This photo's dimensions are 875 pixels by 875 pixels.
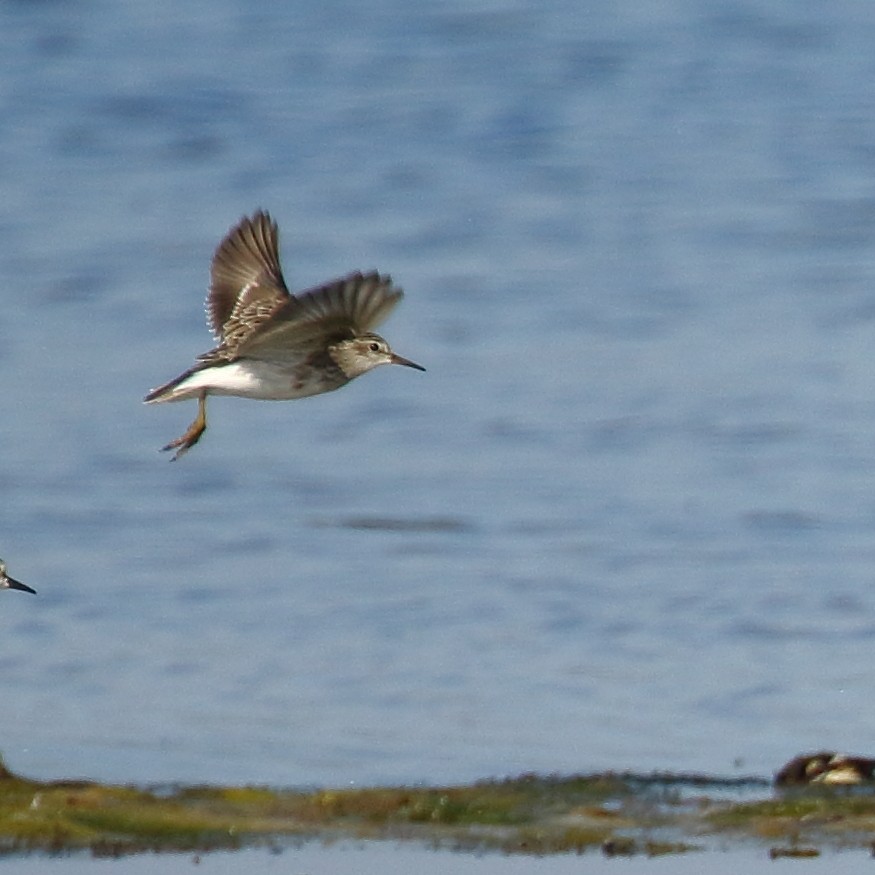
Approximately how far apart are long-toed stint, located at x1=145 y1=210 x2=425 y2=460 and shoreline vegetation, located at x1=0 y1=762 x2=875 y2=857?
4.12 ft

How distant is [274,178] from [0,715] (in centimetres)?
990

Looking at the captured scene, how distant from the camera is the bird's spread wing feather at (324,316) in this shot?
308 inches

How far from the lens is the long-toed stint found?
796 cm

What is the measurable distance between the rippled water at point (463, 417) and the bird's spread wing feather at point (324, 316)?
1381 millimetres

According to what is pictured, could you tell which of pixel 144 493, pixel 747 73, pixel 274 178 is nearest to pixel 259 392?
pixel 144 493

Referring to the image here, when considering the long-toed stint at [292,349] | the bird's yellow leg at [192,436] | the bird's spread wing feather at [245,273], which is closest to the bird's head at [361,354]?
the long-toed stint at [292,349]

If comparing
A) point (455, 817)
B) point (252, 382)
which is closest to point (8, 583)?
point (252, 382)

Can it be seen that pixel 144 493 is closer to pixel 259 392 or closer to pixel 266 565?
pixel 266 565

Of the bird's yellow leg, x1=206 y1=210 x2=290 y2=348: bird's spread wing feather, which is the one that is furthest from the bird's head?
x1=206 y1=210 x2=290 y2=348: bird's spread wing feather

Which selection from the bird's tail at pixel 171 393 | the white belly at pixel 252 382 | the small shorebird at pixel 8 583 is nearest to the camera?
the white belly at pixel 252 382

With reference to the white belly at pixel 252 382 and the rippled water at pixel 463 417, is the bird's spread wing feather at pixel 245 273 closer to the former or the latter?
the white belly at pixel 252 382

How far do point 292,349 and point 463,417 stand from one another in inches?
180

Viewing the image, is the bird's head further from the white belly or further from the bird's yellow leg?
the bird's yellow leg

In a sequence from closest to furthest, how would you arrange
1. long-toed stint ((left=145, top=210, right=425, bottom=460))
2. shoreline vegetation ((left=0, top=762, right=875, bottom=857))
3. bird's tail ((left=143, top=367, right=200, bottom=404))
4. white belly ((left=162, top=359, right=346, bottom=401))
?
shoreline vegetation ((left=0, top=762, right=875, bottom=857)) < long-toed stint ((left=145, top=210, right=425, bottom=460)) < white belly ((left=162, top=359, right=346, bottom=401)) < bird's tail ((left=143, top=367, right=200, bottom=404))
